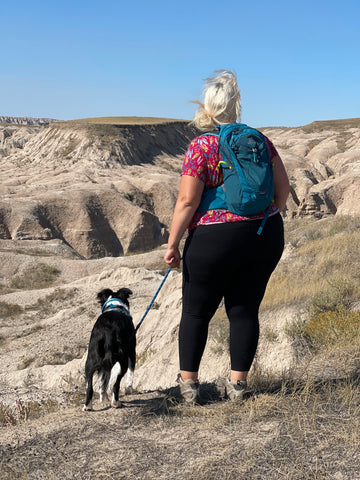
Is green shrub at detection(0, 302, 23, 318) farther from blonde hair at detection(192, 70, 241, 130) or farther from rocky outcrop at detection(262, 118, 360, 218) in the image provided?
rocky outcrop at detection(262, 118, 360, 218)

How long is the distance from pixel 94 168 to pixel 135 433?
40.1 metres

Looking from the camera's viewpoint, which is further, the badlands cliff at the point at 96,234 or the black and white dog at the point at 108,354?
the badlands cliff at the point at 96,234

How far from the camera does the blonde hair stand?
122 inches

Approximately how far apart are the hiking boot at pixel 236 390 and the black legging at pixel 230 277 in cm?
11

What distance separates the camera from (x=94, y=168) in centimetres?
4184

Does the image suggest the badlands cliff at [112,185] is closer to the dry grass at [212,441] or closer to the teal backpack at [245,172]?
the dry grass at [212,441]

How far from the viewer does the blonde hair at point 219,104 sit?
10.2 ft

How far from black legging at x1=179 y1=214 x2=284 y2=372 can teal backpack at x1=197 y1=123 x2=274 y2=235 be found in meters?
0.12

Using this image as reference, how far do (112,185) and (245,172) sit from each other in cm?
3578

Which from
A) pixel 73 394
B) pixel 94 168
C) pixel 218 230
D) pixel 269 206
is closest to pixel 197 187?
pixel 218 230

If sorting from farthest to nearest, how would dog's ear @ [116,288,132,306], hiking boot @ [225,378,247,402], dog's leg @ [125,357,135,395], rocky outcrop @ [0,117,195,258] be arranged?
1. rocky outcrop @ [0,117,195,258]
2. dog's ear @ [116,288,132,306]
3. dog's leg @ [125,357,135,395]
4. hiking boot @ [225,378,247,402]

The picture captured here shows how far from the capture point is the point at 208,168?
299cm

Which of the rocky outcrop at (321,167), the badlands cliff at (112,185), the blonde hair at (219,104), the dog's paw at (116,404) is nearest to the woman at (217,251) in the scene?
the blonde hair at (219,104)

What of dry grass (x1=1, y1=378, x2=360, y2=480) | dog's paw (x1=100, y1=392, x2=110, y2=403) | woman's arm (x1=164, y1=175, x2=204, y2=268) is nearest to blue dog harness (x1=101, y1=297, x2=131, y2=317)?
dog's paw (x1=100, y1=392, x2=110, y2=403)
